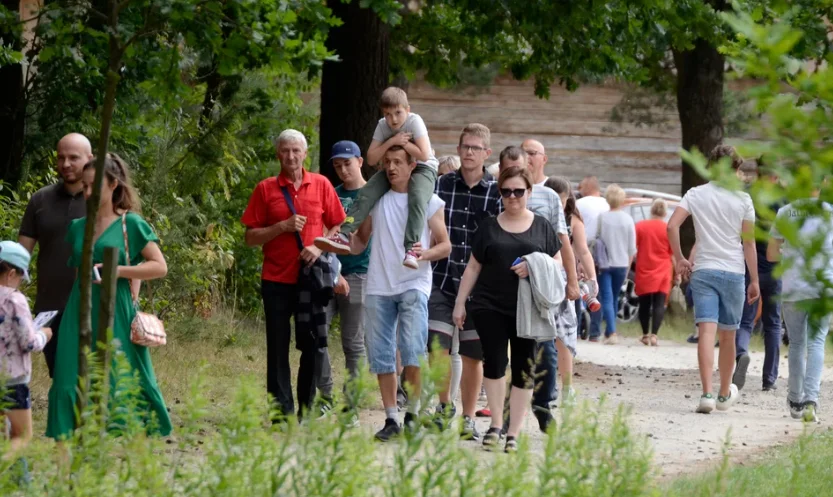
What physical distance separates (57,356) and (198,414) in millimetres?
2490

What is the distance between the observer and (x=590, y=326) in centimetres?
1919

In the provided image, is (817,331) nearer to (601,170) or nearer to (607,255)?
(607,255)

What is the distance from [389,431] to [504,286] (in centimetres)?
112

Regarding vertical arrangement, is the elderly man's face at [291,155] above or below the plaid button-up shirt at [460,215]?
above

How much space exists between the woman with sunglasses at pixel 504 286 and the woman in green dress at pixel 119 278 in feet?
7.33

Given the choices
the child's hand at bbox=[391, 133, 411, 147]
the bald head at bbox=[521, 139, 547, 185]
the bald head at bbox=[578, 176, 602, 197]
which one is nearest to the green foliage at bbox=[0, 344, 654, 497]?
the child's hand at bbox=[391, 133, 411, 147]

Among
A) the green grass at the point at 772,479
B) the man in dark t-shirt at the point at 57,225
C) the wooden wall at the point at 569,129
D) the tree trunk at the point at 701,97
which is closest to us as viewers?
the green grass at the point at 772,479

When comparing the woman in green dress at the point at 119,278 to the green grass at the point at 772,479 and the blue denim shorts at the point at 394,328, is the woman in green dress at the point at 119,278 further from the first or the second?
the green grass at the point at 772,479

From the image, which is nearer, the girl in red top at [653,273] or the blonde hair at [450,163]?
the blonde hair at [450,163]

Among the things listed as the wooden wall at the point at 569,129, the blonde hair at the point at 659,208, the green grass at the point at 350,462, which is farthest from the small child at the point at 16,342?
the wooden wall at the point at 569,129

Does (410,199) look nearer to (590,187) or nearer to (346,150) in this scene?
(346,150)

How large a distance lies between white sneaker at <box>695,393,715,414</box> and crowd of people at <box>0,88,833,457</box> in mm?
12

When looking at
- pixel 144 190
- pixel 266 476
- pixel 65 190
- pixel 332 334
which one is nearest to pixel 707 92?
pixel 332 334

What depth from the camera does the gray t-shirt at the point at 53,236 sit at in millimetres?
7828
